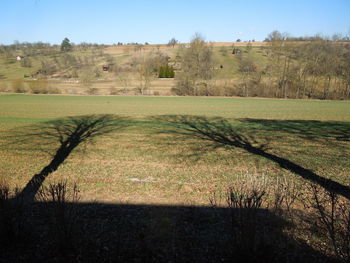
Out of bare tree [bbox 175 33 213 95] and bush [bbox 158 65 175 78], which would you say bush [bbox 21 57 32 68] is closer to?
bush [bbox 158 65 175 78]

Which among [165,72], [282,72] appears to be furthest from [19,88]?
[282,72]

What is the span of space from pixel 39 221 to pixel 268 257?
4.88 metres

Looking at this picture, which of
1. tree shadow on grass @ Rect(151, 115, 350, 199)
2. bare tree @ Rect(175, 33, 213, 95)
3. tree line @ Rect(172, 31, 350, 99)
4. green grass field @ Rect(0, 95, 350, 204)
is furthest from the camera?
bare tree @ Rect(175, 33, 213, 95)

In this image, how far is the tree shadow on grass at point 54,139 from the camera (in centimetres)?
870

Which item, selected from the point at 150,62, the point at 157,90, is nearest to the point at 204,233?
the point at 157,90

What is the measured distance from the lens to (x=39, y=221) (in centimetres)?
530

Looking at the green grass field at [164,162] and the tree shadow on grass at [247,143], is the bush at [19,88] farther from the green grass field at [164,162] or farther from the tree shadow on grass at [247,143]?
the tree shadow on grass at [247,143]

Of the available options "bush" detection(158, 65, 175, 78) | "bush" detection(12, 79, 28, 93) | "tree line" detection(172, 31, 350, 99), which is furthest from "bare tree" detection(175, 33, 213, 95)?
"bush" detection(12, 79, 28, 93)

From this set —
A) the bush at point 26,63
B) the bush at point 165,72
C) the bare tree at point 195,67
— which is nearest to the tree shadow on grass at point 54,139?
the bare tree at point 195,67

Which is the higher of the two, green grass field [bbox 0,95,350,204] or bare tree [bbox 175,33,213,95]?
bare tree [bbox 175,33,213,95]

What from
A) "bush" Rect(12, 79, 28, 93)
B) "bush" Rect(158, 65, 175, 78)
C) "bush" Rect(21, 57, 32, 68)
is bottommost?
"bush" Rect(12, 79, 28, 93)

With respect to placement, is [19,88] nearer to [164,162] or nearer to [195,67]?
[195,67]

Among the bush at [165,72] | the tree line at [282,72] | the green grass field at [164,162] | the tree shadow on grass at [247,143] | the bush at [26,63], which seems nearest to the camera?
the green grass field at [164,162]

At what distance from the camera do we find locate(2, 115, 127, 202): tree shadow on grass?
8705mm
